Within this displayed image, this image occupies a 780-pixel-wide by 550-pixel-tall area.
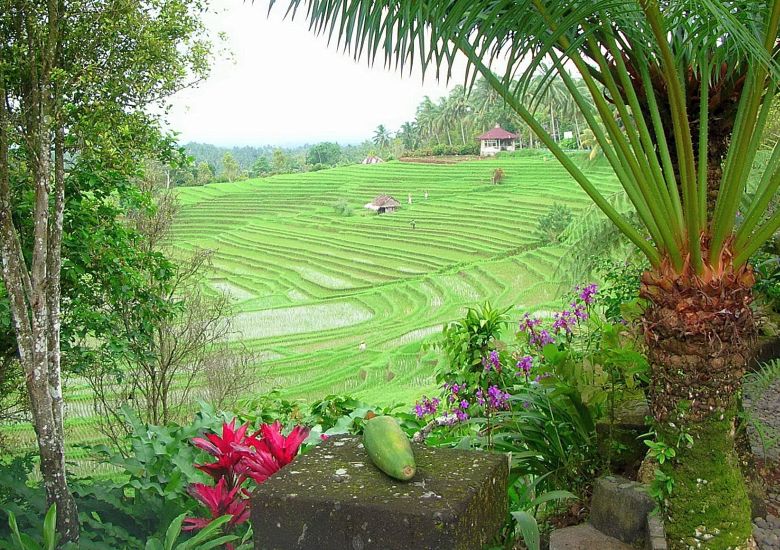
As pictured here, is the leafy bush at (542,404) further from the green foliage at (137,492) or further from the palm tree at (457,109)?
the palm tree at (457,109)

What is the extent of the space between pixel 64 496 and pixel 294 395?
6558 mm

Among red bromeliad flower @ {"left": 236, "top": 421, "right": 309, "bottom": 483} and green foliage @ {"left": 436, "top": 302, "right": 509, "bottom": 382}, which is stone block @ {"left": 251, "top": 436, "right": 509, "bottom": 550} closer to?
red bromeliad flower @ {"left": 236, "top": 421, "right": 309, "bottom": 483}

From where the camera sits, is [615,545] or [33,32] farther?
[33,32]

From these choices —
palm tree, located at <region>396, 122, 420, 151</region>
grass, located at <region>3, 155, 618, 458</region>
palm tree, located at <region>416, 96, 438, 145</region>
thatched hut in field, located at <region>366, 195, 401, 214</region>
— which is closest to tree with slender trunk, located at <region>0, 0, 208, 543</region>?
grass, located at <region>3, 155, 618, 458</region>

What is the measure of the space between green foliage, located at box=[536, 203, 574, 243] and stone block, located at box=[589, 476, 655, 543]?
8.39m

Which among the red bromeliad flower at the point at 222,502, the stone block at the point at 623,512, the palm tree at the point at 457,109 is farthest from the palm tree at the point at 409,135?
the red bromeliad flower at the point at 222,502

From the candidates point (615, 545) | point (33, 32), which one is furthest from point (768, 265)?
point (33, 32)

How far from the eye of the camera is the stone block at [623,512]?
1588mm

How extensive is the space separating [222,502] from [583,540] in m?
0.76

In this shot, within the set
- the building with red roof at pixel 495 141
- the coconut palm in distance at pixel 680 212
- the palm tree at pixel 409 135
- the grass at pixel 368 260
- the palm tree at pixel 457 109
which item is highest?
the palm tree at pixel 457 109

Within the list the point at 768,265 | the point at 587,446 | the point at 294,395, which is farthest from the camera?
the point at 294,395

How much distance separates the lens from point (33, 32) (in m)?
2.45

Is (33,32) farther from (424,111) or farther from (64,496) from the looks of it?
(424,111)

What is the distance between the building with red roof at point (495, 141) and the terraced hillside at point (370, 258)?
0.32 metres
